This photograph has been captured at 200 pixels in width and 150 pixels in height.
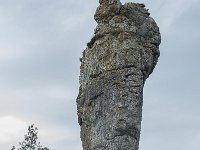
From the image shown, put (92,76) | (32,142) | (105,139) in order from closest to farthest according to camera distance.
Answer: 1. (105,139)
2. (92,76)
3. (32,142)

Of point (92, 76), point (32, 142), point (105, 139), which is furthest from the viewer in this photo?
point (32, 142)

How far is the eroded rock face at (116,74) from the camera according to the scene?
15.5 m

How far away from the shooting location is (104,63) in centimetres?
1619

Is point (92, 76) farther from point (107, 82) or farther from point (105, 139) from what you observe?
point (105, 139)

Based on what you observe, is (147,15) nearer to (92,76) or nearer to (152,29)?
(152,29)

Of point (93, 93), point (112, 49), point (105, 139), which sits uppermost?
point (112, 49)

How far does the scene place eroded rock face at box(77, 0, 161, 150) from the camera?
50.8 feet

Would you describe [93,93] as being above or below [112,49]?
below

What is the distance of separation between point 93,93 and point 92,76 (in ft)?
1.73

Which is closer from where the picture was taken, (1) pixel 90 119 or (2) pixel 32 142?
(1) pixel 90 119

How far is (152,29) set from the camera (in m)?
→ 17.0

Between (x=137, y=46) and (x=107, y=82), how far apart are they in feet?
4.31

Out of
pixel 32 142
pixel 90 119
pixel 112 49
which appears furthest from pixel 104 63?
pixel 32 142

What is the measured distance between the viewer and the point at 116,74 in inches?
627
